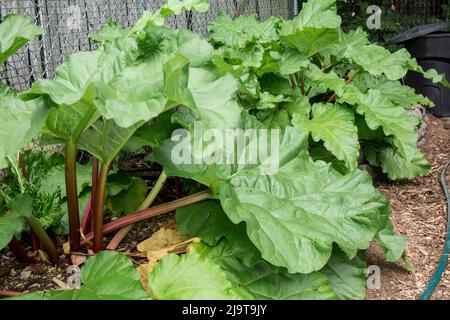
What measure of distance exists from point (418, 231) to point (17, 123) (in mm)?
1625

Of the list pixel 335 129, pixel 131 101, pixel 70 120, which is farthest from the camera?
pixel 335 129

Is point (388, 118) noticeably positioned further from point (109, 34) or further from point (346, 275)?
point (109, 34)

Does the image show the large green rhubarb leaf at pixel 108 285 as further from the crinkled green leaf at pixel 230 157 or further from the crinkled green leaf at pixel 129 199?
the crinkled green leaf at pixel 129 199

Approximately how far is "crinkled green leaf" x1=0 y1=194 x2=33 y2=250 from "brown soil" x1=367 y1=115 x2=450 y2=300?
3.28ft

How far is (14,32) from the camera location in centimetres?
150

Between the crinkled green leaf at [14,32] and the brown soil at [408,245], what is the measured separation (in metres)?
0.60

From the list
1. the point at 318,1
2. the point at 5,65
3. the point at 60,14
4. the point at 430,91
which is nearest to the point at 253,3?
the point at 430,91

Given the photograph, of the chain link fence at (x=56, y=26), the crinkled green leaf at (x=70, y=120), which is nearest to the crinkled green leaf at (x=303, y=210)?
the crinkled green leaf at (x=70, y=120)

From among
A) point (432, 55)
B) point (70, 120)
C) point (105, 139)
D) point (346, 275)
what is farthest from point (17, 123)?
point (432, 55)

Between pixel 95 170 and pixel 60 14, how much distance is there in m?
0.99

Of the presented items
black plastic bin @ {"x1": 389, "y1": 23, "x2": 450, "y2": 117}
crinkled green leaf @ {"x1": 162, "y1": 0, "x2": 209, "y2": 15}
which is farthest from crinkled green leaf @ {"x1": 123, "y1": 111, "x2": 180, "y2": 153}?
black plastic bin @ {"x1": 389, "y1": 23, "x2": 450, "y2": 117}

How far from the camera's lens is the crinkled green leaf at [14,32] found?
57.7 inches

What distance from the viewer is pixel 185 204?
1.60 m
